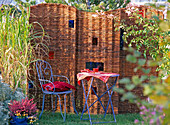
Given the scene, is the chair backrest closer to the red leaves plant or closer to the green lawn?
the green lawn

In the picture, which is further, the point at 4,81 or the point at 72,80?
the point at 72,80

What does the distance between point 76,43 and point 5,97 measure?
1678 millimetres

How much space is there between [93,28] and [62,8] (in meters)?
0.73

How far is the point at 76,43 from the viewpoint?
3.96 meters

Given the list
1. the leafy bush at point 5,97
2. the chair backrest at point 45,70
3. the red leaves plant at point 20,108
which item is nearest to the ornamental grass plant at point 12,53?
the leafy bush at point 5,97

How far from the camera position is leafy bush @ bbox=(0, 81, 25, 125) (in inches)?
102

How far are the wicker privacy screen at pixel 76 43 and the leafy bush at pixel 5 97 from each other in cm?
86

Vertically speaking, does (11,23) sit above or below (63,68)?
above

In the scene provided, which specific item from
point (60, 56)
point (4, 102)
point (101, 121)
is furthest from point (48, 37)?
point (101, 121)

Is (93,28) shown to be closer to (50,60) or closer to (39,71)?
(50,60)

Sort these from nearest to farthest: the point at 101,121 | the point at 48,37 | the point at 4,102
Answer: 1. the point at 4,102
2. the point at 101,121
3. the point at 48,37

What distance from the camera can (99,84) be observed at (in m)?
3.96

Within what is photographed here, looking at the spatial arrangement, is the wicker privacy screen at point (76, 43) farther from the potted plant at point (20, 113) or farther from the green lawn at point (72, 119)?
the potted plant at point (20, 113)

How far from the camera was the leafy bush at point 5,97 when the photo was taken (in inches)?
102
